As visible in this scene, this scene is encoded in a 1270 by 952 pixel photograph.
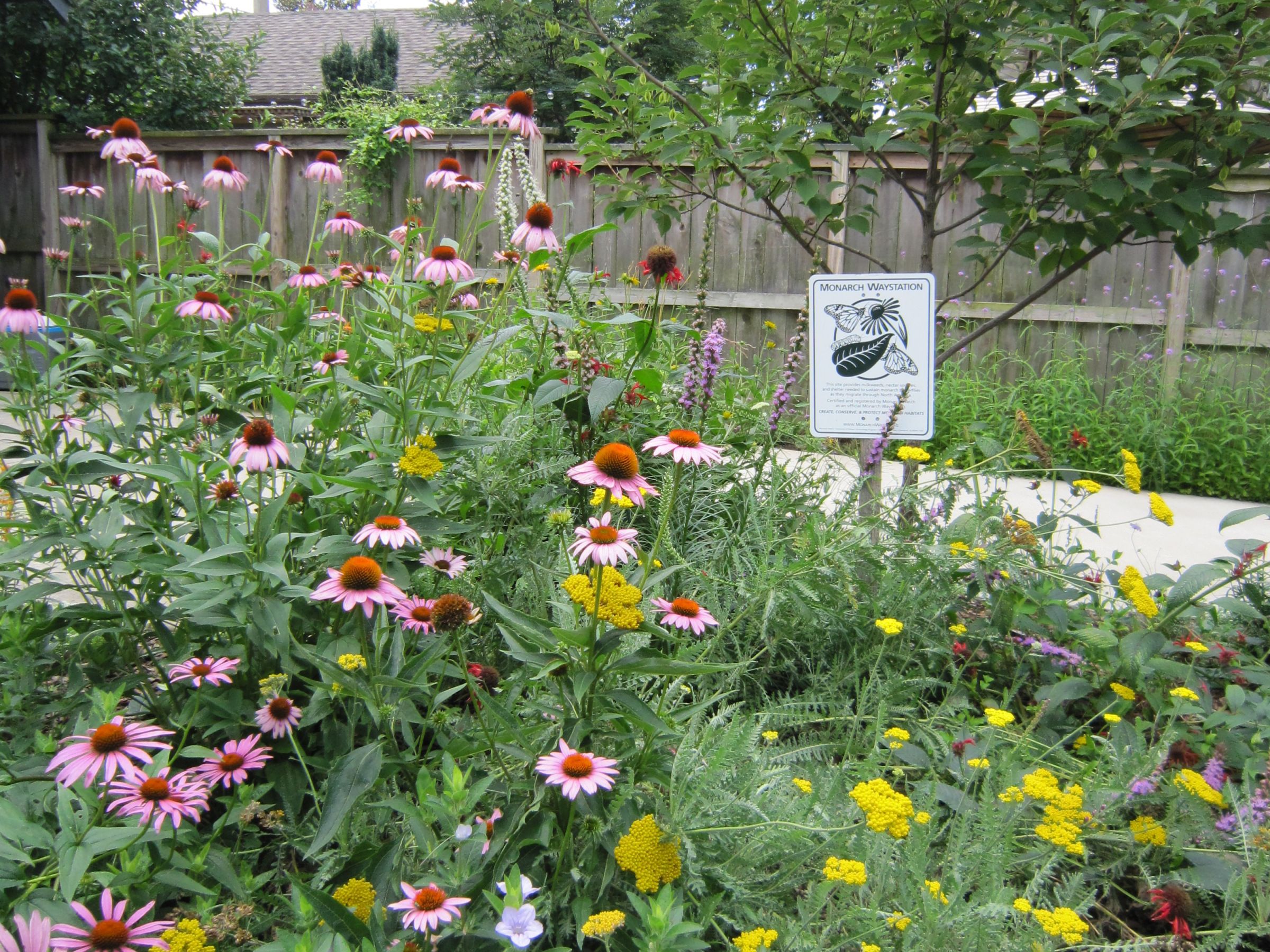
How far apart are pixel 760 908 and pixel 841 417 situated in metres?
1.63

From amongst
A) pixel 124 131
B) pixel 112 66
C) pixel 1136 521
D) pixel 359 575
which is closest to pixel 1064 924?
pixel 359 575

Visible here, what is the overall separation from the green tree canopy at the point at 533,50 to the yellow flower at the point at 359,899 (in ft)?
42.8

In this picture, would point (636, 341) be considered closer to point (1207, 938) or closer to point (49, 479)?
point (49, 479)

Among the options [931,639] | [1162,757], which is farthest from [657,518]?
[1162,757]

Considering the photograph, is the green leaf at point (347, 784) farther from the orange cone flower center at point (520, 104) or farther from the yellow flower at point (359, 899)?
the orange cone flower center at point (520, 104)

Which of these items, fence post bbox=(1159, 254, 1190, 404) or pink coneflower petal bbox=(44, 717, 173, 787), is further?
fence post bbox=(1159, 254, 1190, 404)

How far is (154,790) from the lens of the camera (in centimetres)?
117

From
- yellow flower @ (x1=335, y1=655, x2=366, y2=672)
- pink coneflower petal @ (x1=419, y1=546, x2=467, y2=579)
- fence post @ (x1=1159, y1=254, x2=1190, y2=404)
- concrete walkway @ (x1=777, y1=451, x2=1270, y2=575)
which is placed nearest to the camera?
yellow flower @ (x1=335, y1=655, x2=366, y2=672)

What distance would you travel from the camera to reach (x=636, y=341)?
2.20m

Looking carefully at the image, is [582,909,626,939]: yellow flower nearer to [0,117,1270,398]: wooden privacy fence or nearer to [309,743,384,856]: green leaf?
[309,743,384,856]: green leaf

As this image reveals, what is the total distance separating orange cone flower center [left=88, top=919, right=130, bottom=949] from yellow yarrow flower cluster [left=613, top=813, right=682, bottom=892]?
575 millimetres

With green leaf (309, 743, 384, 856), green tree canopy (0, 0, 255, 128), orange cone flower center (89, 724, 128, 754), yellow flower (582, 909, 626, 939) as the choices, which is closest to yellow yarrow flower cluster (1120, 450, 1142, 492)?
yellow flower (582, 909, 626, 939)

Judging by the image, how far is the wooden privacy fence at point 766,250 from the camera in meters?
6.20

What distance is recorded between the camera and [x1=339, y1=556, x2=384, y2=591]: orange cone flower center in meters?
1.26
